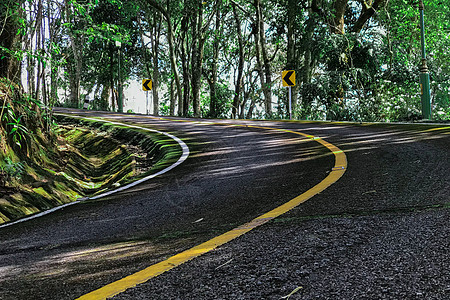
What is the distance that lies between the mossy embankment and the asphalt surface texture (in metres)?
1.13

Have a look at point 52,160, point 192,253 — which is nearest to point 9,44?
point 52,160

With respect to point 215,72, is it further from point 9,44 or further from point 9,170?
point 9,170

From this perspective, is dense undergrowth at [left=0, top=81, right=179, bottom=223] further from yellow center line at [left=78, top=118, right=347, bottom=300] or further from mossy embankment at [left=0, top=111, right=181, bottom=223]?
yellow center line at [left=78, top=118, right=347, bottom=300]

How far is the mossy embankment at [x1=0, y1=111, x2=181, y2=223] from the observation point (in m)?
6.66

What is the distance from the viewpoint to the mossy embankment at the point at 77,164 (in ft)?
21.8

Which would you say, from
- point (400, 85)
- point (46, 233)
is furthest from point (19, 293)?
point (400, 85)

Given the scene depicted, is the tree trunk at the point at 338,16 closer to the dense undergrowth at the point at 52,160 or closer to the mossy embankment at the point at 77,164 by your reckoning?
the mossy embankment at the point at 77,164

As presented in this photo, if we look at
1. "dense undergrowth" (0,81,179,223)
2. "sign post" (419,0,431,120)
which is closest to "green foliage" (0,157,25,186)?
"dense undergrowth" (0,81,179,223)

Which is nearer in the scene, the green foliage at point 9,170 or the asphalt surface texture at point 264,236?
the asphalt surface texture at point 264,236

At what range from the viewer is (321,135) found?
34.1 ft

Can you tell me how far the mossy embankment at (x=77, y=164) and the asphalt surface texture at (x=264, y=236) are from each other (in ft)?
3.72

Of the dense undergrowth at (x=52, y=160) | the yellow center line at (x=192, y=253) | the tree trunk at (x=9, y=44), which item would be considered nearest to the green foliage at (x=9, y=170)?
the dense undergrowth at (x=52, y=160)

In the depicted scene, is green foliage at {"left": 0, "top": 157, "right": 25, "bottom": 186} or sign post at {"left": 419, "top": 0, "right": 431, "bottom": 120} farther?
sign post at {"left": 419, "top": 0, "right": 431, "bottom": 120}

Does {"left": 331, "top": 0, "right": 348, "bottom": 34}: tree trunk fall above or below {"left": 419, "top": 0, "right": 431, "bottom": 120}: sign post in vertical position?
above
